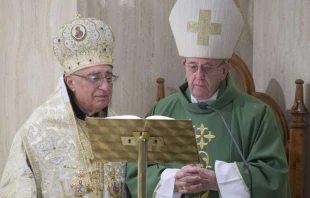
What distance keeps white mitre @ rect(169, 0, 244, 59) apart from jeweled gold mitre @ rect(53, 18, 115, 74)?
606 mm

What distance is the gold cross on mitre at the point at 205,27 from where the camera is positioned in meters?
5.57

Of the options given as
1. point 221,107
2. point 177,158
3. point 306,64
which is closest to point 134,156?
point 177,158

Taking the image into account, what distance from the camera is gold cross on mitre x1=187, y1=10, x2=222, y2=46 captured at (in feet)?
18.3

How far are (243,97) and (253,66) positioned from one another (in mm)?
1613

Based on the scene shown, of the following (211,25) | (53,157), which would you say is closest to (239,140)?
(211,25)

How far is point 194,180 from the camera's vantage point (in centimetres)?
508

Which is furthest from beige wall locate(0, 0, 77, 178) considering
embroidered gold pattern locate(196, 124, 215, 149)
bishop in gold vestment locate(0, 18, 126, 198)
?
embroidered gold pattern locate(196, 124, 215, 149)

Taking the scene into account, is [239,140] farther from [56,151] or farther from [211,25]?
[56,151]

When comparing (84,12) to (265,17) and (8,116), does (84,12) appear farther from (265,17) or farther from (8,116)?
(265,17)

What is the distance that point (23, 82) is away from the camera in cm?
616

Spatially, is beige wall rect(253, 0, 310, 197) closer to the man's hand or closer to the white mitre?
the white mitre

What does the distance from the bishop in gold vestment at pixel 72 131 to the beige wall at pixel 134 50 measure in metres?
0.84

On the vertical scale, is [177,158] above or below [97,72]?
below

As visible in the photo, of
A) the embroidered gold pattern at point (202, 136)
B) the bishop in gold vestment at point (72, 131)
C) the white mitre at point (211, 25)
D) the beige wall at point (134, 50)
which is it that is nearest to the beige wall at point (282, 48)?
the beige wall at point (134, 50)
